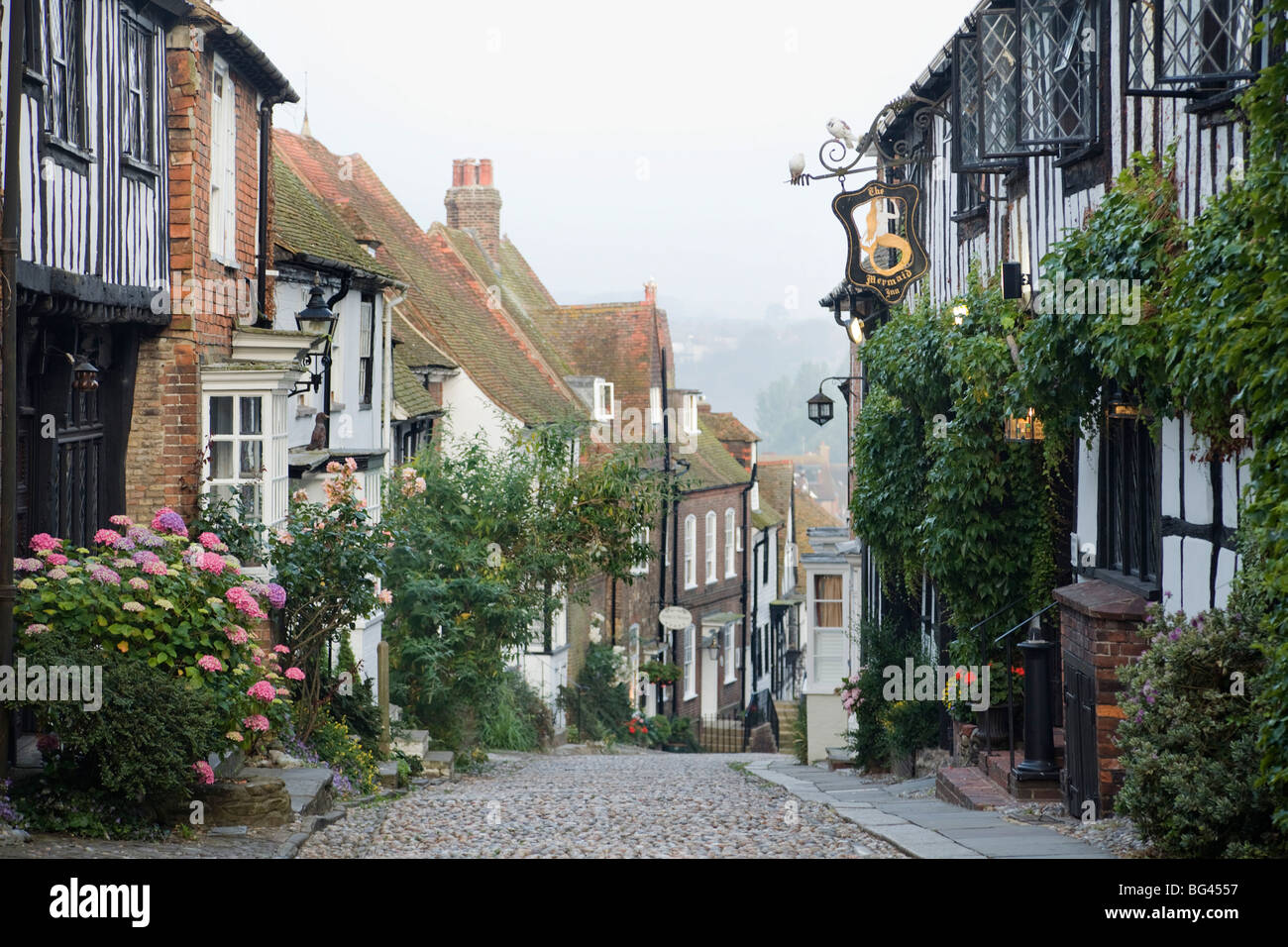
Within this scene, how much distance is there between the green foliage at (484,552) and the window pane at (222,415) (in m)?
4.57

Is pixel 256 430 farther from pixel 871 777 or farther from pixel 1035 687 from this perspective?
pixel 871 777

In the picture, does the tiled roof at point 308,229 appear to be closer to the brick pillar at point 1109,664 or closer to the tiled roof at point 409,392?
the tiled roof at point 409,392

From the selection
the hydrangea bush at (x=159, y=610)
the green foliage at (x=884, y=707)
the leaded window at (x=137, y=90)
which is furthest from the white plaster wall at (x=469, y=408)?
the hydrangea bush at (x=159, y=610)

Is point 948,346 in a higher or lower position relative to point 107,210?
lower

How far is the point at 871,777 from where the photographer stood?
15961 millimetres

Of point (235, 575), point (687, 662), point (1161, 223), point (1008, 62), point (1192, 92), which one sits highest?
point (1008, 62)

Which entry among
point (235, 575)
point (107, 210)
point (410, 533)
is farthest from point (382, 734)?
point (107, 210)

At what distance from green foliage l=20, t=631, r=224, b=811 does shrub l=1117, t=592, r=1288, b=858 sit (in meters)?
5.31

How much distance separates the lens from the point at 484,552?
58.5 ft

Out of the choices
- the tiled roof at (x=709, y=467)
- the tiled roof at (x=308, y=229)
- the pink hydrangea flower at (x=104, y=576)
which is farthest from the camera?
the tiled roof at (x=709, y=467)

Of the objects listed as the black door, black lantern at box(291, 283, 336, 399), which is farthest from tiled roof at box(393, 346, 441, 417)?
the black door

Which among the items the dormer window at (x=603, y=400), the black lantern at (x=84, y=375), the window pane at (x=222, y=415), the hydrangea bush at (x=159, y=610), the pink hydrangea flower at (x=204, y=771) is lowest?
the pink hydrangea flower at (x=204, y=771)

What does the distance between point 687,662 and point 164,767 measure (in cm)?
2824

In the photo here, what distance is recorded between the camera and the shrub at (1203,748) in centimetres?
659
